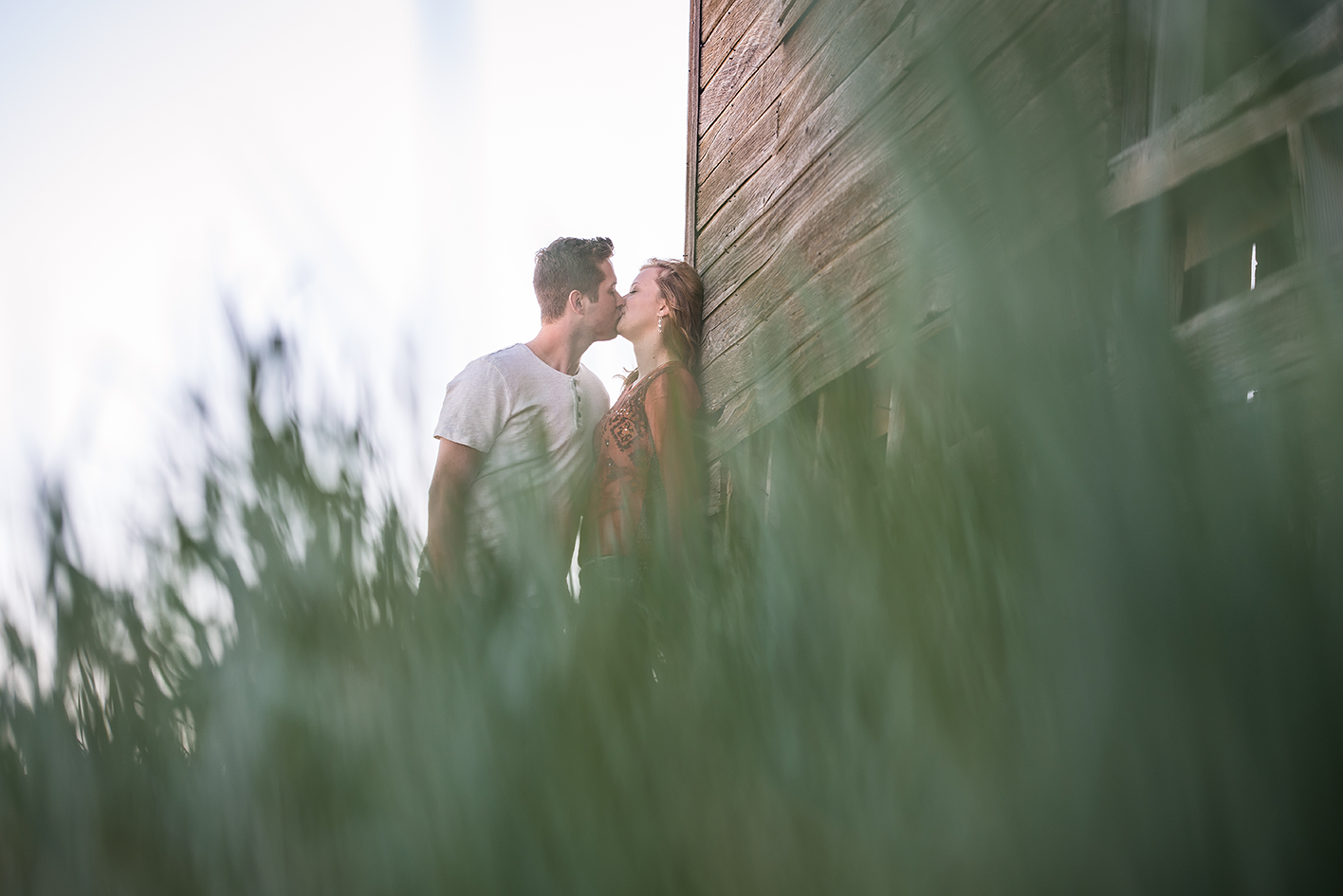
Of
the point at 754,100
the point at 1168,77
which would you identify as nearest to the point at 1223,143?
the point at 1168,77

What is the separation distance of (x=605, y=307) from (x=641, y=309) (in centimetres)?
12

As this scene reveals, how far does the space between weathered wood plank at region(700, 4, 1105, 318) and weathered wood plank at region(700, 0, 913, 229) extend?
16mm

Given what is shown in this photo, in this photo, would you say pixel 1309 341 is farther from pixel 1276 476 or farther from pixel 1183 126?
pixel 1183 126

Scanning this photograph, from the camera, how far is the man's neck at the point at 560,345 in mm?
2654

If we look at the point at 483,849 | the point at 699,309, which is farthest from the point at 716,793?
the point at 699,309

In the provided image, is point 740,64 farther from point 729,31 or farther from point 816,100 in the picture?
point 816,100

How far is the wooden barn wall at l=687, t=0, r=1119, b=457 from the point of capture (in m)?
0.28

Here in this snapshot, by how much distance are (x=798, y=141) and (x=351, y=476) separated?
2.29 meters

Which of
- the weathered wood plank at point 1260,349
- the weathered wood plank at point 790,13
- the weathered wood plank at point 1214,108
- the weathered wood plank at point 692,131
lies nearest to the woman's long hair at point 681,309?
the weathered wood plank at point 692,131

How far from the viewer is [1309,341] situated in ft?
0.92

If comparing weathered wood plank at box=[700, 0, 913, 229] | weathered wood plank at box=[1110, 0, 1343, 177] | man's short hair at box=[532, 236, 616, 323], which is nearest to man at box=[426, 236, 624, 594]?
weathered wood plank at box=[700, 0, 913, 229]

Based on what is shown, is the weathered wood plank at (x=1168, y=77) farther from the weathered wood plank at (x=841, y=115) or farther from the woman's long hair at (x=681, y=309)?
the woman's long hair at (x=681, y=309)

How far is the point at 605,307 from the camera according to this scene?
2.87m

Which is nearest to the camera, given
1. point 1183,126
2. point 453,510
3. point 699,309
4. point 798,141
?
point 453,510
